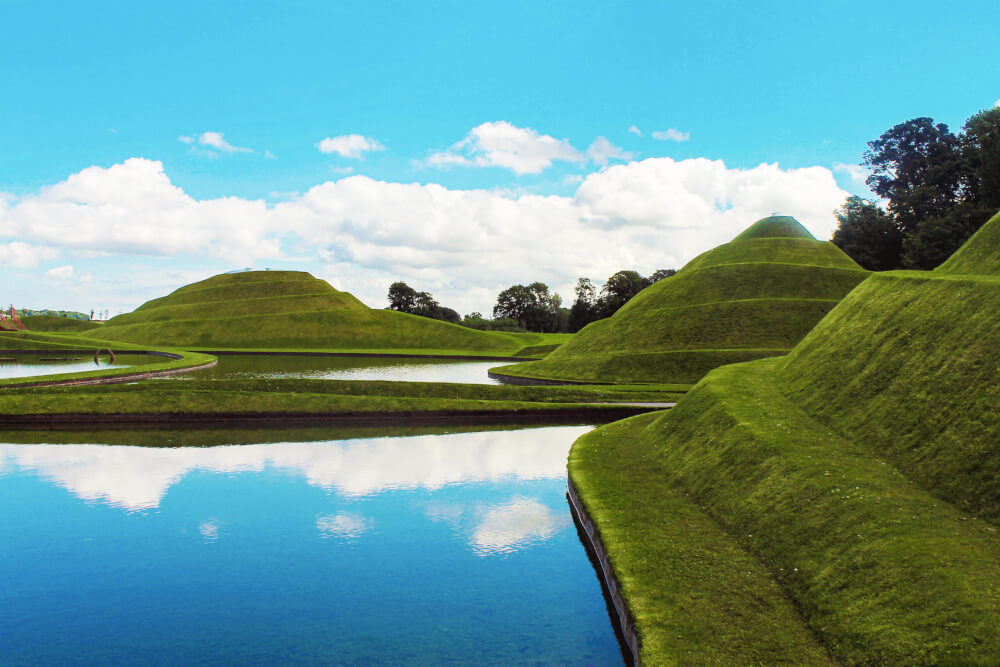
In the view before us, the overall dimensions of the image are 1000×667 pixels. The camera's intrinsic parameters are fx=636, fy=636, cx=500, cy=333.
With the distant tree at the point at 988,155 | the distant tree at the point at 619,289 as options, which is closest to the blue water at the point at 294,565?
the distant tree at the point at 988,155

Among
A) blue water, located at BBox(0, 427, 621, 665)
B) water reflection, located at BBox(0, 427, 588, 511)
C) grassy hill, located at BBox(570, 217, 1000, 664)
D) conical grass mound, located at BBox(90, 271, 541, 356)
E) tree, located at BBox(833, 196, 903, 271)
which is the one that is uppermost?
tree, located at BBox(833, 196, 903, 271)

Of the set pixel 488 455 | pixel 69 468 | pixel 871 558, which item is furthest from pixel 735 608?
pixel 69 468

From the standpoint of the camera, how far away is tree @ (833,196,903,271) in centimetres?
10575

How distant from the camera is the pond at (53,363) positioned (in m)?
65.8

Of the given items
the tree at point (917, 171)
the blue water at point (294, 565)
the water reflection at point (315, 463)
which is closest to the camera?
the blue water at point (294, 565)

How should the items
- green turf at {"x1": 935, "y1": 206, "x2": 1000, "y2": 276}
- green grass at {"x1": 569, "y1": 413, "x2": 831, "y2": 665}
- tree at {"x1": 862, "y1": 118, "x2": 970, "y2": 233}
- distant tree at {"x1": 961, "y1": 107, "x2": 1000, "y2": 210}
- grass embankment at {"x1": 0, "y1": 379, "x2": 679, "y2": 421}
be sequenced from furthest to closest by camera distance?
tree at {"x1": 862, "y1": 118, "x2": 970, "y2": 233} → distant tree at {"x1": 961, "y1": 107, "x2": 1000, "y2": 210} → grass embankment at {"x1": 0, "y1": 379, "x2": 679, "y2": 421} → green turf at {"x1": 935, "y1": 206, "x2": 1000, "y2": 276} → green grass at {"x1": 569, "y1": 413, "x2": 831, "y2": 665}

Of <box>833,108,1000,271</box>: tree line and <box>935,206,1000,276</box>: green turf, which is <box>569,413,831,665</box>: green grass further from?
<box>833,108,1000,271</box>: tree line

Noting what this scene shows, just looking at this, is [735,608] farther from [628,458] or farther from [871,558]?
[628,458]

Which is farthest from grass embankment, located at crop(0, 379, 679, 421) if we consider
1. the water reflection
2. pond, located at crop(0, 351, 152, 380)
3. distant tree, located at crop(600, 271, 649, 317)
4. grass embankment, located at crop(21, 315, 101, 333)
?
grass embankment, located at crop(21, 315, 101, 333)

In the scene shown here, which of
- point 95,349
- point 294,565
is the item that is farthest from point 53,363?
point 294,565

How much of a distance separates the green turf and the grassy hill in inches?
5.7

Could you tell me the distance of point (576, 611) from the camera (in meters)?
14.5

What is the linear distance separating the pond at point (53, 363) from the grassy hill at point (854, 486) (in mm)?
60456

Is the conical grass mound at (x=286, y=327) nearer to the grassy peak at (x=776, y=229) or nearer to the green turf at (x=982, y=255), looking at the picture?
the grassy peak at (x=776, y=229)
